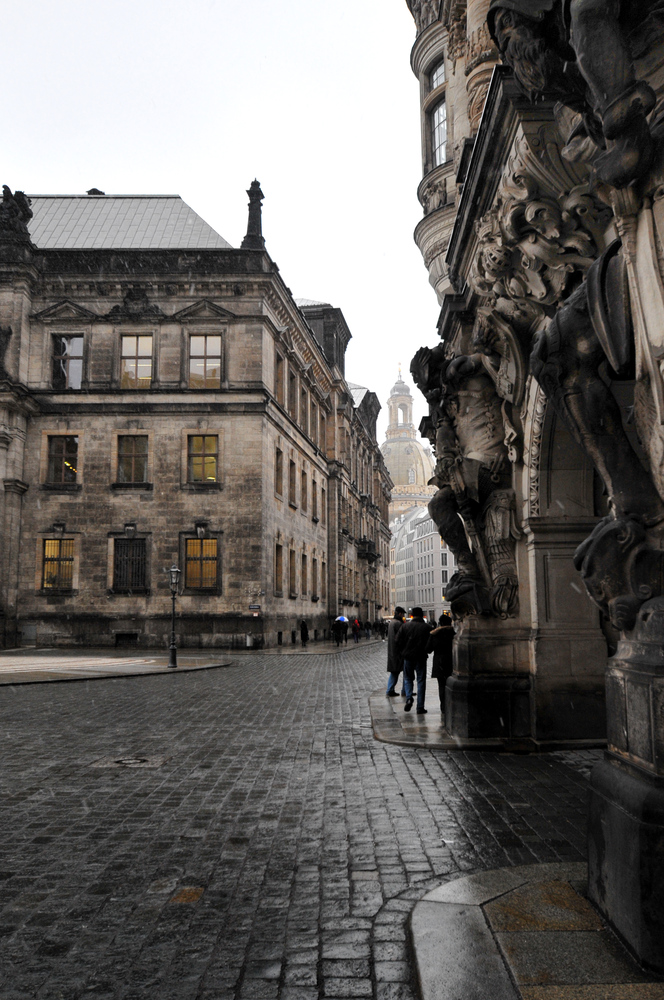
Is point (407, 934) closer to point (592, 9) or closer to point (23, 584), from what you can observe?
point (592, 9)

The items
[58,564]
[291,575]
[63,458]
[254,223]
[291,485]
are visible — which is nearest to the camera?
[58,564]

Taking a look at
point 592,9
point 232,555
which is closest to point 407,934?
point 592,9

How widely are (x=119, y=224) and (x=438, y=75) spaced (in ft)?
95.1

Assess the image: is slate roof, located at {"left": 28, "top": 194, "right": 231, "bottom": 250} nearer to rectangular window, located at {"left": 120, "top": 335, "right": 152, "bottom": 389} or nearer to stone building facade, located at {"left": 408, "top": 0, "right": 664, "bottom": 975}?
rectangular window, located at {"left": 120, "top": 335, "right": 152, "bottom": 389}

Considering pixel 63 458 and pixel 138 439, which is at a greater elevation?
pixel 138 439

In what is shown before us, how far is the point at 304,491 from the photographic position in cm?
4556

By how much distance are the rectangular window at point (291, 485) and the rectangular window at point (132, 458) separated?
8.36 metres

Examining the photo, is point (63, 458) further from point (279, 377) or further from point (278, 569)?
point (279, 377)

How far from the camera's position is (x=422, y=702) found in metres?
12.3

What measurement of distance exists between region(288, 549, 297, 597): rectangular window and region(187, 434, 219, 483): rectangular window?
7.56 meters

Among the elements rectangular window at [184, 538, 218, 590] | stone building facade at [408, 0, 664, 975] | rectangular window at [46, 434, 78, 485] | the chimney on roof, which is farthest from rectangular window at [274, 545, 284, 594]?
stone building facade at [408, 0, 664, 975]

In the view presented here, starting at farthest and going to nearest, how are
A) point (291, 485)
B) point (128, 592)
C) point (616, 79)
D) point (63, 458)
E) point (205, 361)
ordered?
1. point (291, 485)
2. point (205, 361)
3. point (63, 458)
4. point (128, 592)
5. point (616, 79)

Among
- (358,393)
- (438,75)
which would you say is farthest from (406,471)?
(438,75)

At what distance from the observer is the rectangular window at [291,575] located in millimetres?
40138
